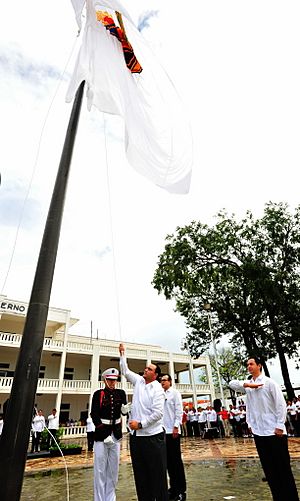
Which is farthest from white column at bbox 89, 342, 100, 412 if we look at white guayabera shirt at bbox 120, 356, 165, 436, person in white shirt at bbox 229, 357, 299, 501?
white guayabera shirt at bbox 120, 356, 165, 436

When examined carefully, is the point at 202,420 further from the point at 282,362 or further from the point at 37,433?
the point at 37,433

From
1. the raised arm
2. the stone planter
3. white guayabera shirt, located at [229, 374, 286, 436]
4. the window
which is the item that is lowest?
the stone planter

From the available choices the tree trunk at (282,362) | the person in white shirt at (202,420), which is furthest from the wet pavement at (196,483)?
the person in white shirt at (202,420)

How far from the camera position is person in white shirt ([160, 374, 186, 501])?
495cm

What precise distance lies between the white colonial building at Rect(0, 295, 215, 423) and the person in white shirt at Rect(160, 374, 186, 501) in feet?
66.9

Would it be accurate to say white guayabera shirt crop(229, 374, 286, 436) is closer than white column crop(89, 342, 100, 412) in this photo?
Yes

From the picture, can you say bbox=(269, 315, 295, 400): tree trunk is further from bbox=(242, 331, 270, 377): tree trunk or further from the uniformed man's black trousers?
the uniformed man's black trousers

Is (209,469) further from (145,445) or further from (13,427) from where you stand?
(13,427)

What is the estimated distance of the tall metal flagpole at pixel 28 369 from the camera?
243 cm

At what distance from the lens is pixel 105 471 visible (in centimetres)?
432

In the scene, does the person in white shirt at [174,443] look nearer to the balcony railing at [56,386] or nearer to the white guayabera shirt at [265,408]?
the white guayabera shirt at [265,408]

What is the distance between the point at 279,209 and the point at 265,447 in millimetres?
19535

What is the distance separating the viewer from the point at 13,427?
8.27ft

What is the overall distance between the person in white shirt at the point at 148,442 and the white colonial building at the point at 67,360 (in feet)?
72.0
